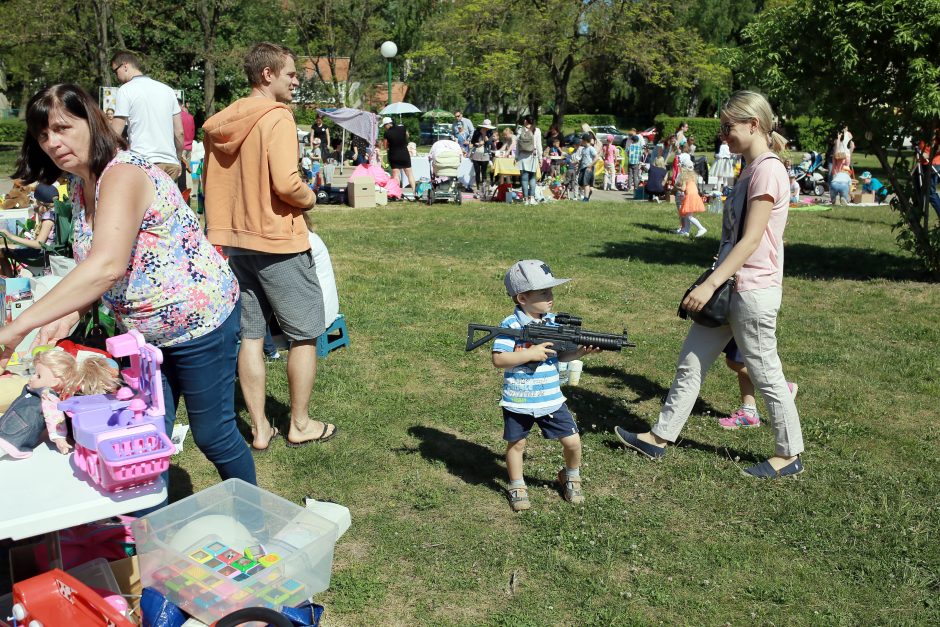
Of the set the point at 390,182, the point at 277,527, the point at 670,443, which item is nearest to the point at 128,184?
the point at 277,527

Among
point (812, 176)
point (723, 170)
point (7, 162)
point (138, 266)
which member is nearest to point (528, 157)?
point (723, 170)

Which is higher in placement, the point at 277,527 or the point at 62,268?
the point at 62,268

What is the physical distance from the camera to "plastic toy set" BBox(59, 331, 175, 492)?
2.49 metres

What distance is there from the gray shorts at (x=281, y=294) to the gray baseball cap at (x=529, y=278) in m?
1.21

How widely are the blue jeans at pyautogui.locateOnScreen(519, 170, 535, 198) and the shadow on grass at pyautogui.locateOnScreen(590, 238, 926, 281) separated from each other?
5367 mm

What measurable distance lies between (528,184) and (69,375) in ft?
50.2

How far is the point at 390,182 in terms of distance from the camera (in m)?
17.8

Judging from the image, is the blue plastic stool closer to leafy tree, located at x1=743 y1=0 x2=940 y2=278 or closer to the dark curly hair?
the dark curly hair

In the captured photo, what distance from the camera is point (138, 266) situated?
2.88m

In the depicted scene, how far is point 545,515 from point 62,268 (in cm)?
443

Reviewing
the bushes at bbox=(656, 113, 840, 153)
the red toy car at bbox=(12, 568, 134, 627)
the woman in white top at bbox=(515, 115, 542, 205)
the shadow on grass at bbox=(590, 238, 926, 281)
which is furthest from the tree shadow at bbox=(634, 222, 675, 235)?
the bushes at bbox=(656, 113, 840, 153)

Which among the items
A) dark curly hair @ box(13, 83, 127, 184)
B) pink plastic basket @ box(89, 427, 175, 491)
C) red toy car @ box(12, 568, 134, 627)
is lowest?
red toy car @ box(12, 568, 134, 627)

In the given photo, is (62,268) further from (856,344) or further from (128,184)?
(856,344)

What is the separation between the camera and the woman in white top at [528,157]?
1717cm
